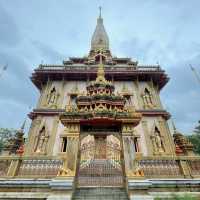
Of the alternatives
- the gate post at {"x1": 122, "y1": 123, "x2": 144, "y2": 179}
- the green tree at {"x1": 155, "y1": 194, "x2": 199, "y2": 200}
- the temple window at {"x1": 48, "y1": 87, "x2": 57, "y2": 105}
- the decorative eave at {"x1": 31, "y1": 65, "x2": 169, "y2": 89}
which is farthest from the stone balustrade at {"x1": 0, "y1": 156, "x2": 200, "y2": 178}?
the decorative eave at {"x1": 31, "y1": 65, "x2": 169, "y2": 89}

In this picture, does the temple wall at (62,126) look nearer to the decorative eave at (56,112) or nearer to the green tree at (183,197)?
the decorative eave at (56,112)

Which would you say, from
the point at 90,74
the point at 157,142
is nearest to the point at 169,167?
the point at 157,142

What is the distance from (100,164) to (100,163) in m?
0.06

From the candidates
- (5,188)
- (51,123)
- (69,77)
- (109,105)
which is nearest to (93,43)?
(69,77)

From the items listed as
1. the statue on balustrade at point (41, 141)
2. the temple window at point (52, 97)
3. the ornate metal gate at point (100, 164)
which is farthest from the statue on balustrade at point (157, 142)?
the temple window at point (52, 97)

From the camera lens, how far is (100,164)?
9.65m

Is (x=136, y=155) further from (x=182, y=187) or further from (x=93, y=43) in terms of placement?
(x=93, y=43)

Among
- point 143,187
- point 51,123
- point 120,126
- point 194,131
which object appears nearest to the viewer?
point 143,187

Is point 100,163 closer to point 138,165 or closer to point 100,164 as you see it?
point 100,164

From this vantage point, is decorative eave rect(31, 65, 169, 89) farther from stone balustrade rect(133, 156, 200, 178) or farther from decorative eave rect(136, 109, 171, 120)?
stone balustrade rect(133, 156, 200, 178)

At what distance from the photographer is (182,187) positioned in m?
7.04

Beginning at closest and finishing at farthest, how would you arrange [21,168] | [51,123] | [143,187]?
[143,187] → [21,168] → [51,123]

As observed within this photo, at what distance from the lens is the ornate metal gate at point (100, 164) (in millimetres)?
8031

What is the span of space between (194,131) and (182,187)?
2233cm
